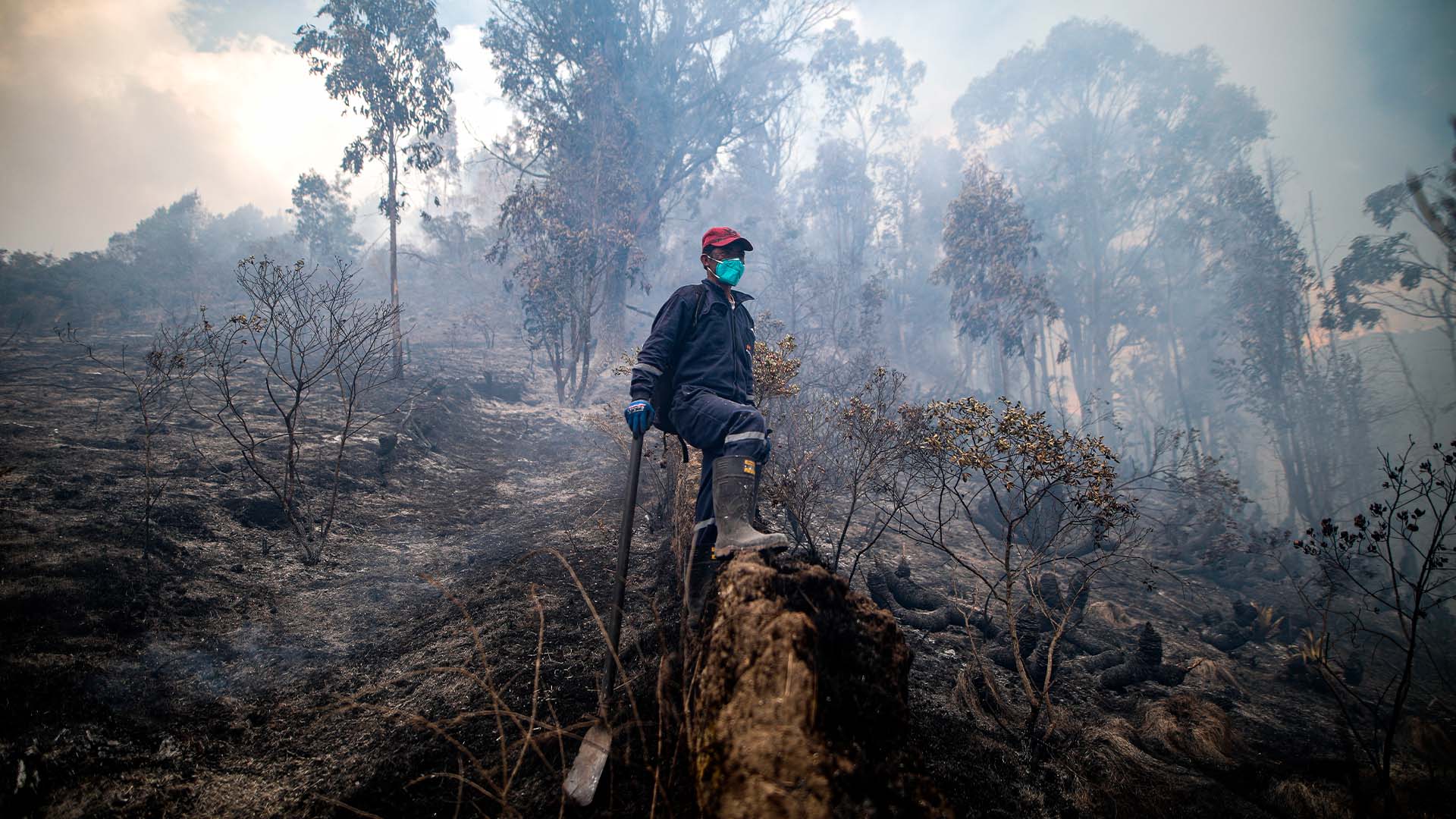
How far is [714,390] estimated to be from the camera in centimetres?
326

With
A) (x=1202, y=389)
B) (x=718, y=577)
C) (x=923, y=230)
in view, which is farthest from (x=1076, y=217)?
(x=718, y=577)

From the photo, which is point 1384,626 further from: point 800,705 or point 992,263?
point 800,705

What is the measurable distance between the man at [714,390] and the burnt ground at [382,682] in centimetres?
89

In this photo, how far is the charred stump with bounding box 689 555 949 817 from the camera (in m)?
1.25

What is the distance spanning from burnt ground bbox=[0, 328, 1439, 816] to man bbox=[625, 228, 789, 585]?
0.89 meters

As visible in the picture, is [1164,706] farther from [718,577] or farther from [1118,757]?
[718,577]

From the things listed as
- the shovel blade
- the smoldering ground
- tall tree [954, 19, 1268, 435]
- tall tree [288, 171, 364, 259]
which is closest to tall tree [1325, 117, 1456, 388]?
the smoldering ground

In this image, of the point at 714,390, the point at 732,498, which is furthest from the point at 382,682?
the point at 714,390

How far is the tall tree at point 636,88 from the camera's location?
1560 cm

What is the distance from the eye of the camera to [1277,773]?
2631 millimetres

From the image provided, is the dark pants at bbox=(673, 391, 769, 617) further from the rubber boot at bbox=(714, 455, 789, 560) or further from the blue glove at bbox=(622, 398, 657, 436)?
the blue glove at bbox=(622, 398, 657, 436)

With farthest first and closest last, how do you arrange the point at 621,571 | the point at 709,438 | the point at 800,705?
the point at 709,438
the point at 621,571
the point at 800,705

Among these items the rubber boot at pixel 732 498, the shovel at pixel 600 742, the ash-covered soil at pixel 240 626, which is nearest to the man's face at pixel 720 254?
the rubber boot at pixel 732 498

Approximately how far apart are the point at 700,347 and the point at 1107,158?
35.0 m
